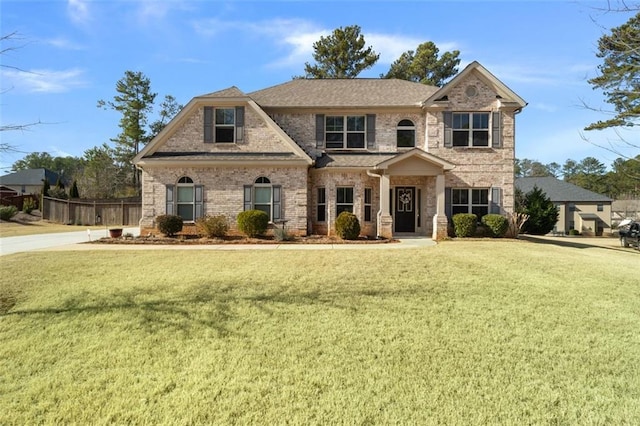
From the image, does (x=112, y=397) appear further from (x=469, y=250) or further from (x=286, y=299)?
Result: (x=469, y=250)

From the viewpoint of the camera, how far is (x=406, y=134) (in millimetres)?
18219

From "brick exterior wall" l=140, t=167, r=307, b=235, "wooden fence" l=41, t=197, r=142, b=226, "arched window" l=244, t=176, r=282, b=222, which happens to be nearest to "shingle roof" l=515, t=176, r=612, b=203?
"brick exterior wall" l=140, t=167, r=307, b=235

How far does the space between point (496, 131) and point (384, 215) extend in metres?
7.38

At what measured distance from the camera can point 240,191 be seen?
54.4 ft

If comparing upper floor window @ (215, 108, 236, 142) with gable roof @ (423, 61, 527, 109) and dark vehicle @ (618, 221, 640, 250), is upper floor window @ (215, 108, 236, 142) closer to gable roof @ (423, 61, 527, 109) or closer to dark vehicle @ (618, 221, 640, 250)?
gable roof @ (423, 61, 527, 109)

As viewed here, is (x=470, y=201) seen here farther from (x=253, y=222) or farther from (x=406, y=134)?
(x=253, y=222)

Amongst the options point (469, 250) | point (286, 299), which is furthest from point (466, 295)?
point (469, 250)

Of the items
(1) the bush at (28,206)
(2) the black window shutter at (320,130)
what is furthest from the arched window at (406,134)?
(1) the bush at (28,206)

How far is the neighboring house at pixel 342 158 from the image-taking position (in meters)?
16.5

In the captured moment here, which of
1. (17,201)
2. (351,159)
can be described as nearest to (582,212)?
(351,159)

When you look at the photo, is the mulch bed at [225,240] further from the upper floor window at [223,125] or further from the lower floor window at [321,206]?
the upper floor window at [223,125]

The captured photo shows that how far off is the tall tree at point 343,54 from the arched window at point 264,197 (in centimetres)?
2299

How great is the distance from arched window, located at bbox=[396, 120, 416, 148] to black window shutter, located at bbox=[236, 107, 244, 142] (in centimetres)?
800

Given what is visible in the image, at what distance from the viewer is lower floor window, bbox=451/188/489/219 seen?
17453 millimetres
